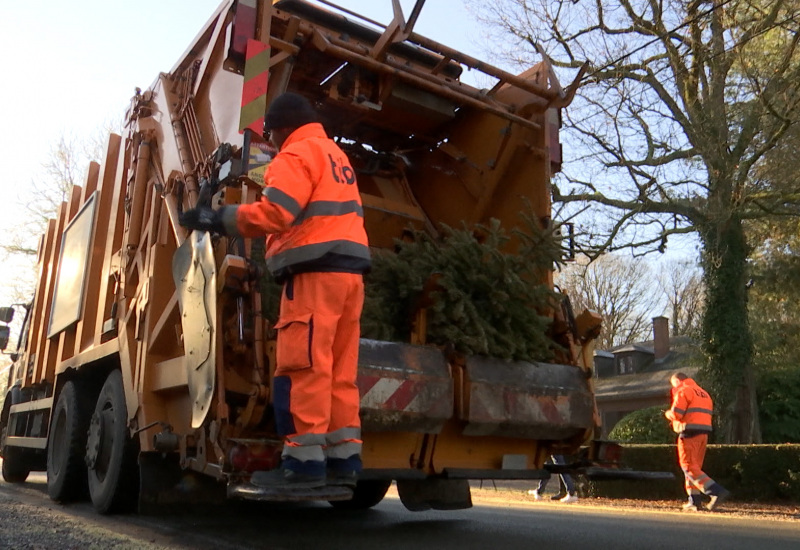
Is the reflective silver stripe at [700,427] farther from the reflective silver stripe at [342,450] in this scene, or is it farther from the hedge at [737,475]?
A: the reflective silver stripe at [342,450]

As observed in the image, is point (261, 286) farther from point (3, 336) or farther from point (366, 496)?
point (3, 336)

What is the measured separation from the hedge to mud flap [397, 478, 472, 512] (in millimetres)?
5635

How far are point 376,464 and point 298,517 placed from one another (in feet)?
6.15

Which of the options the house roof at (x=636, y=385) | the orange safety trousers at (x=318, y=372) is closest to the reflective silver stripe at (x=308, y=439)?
the orange safety trousers at (x=318, y=372)

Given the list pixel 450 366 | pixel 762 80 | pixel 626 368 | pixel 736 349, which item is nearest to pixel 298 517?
pixel 450 366

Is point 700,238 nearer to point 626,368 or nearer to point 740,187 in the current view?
point 740,187

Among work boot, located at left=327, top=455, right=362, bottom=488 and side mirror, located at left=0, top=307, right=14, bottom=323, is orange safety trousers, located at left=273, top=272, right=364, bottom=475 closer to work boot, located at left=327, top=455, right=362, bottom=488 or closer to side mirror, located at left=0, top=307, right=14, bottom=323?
work boot, located at left=327, top=455, right=362, bottom=488

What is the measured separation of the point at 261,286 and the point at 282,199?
0.69m

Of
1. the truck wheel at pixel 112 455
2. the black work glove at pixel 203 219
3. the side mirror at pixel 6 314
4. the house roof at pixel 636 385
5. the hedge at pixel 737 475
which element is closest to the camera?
the black work glove at pixel 203 219

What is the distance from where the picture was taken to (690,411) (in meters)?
8.00

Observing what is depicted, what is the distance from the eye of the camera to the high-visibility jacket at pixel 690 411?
7922mm

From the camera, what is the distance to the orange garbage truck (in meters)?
3.49

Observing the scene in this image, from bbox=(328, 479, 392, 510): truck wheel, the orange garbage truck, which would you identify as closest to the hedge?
bbox=(328, 479, 392, 510): truck wheel

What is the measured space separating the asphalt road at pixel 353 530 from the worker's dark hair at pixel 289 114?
2007 mm
